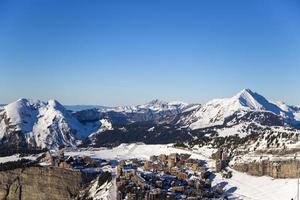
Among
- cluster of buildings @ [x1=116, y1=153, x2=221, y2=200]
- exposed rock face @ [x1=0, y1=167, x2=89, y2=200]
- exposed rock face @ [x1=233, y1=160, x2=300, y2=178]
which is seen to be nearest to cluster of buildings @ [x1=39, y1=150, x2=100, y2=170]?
exposed rock face @ [x1=0, y1=167, x2=89, y2=200]

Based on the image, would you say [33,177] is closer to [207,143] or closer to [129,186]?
[129,186]

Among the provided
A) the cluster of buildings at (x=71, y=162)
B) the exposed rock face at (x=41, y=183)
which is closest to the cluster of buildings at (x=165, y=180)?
the cluster of buildings at (x=71, y=162)

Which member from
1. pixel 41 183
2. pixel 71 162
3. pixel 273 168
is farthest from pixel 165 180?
pixel 41 183

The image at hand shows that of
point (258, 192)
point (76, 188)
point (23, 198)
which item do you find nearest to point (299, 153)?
point (258, 192)

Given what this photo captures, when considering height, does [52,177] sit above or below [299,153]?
below

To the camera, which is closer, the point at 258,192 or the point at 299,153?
the point at 258,192

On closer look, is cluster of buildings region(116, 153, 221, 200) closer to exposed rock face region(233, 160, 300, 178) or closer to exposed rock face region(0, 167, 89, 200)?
exposed rock face region(233, 160, 300, 178)

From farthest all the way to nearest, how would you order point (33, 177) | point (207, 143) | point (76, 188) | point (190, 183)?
point (207, 143) → point (33, 177) → point (76, 188) → point (190, 183)
